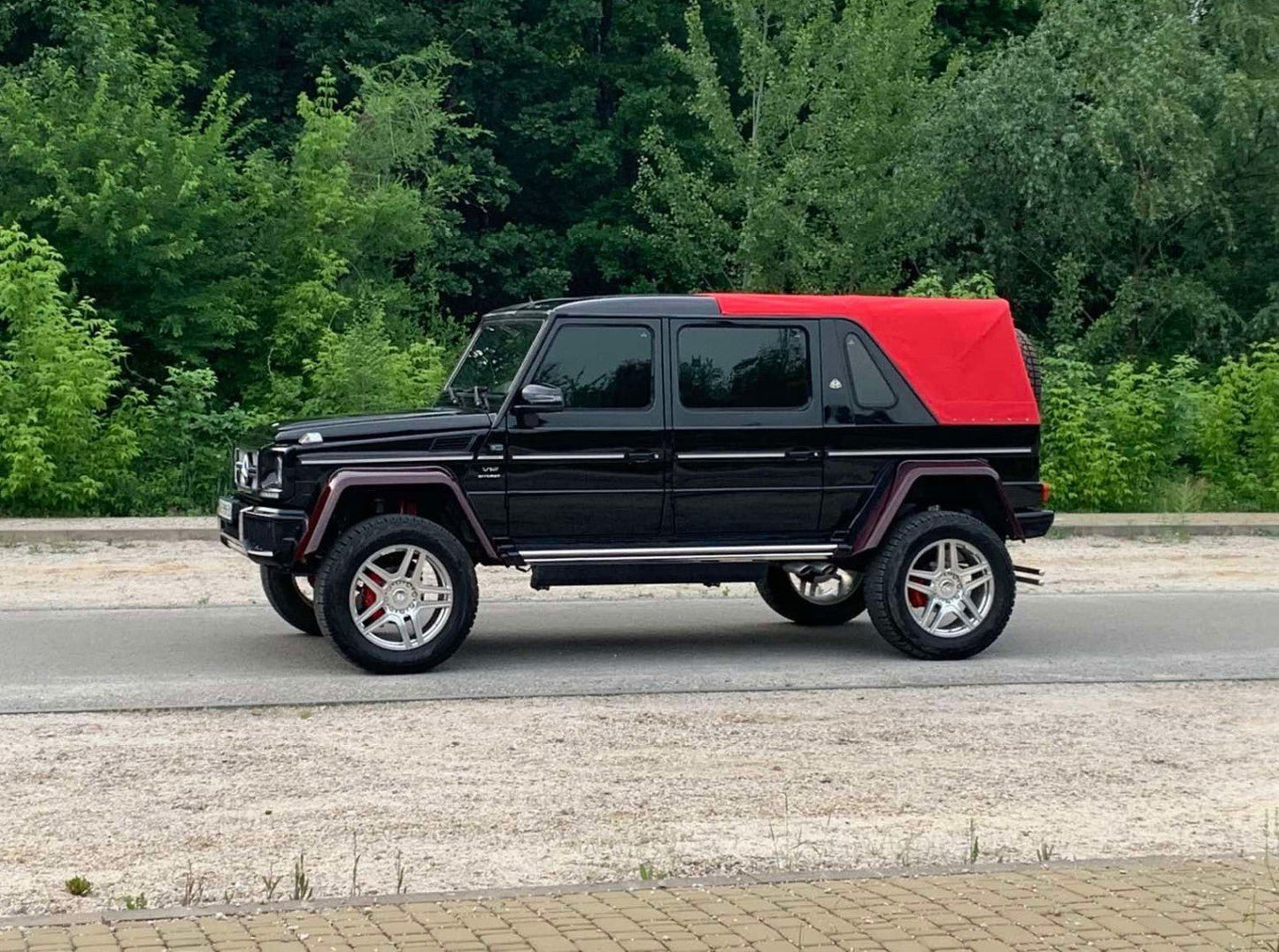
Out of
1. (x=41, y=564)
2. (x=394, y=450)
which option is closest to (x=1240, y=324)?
(x=41, y=564)

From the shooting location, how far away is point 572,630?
12.8 metres

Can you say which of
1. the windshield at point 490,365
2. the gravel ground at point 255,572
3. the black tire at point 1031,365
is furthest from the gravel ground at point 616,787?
the gravel ground at point 255,572

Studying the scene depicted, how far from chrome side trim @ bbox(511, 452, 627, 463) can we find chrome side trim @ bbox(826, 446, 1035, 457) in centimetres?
130

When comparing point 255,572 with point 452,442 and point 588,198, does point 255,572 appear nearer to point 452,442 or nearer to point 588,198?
point 452,442

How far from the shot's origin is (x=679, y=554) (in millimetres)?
11000

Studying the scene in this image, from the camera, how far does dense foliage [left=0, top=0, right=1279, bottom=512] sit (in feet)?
72.8

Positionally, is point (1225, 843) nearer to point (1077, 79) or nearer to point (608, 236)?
point (1077, 79)

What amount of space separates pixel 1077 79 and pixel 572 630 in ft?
65.5

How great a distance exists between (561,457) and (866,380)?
75.0 inches

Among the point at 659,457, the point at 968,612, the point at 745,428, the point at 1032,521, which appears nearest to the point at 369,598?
the point at 659,457

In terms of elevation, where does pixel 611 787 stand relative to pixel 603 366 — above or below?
below

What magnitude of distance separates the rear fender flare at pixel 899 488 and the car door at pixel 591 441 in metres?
1.24

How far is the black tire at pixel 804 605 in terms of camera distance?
13.0m

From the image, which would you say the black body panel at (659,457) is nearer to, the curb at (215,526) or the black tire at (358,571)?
the black tire at (358,571)
